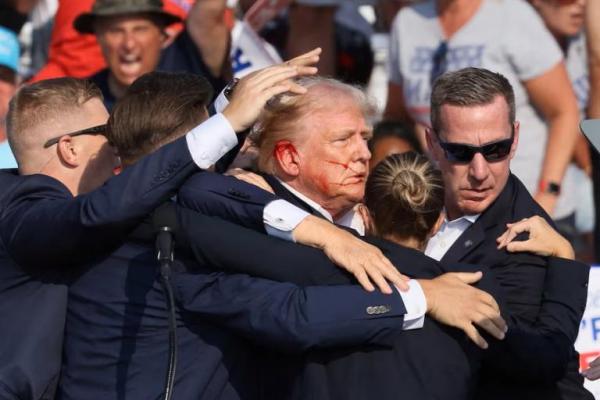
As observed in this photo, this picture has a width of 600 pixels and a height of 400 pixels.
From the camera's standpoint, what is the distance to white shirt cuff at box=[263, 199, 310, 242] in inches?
148

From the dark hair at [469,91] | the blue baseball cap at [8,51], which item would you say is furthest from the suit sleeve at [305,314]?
the blue baseball cap at [8,51]

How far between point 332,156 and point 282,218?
34cm

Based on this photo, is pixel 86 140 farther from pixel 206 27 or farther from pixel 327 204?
pixel 206 27

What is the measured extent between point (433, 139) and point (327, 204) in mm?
748

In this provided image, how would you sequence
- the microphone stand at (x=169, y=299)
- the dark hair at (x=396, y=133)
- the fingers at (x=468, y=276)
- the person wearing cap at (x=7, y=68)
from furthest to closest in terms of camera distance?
the person wearing cap at (x=7, y=68), the dark hair at (x=396, y=133), the fingers at (x=468, y=276), the microphone stand at (x=169, y=299)

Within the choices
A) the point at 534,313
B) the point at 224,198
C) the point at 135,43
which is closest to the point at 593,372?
the point at 534,313

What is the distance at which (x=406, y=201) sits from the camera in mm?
3980

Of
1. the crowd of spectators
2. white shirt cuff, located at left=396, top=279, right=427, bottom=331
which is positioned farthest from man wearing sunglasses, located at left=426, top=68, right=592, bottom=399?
the crowd of spectators

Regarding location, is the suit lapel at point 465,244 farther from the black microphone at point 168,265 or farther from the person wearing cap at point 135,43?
the person wearing cap at point 135,43

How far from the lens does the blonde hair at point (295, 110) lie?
13.3ft

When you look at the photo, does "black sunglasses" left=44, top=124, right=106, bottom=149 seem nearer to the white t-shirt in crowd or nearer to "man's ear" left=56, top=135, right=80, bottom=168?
"man's ear" left=56, top=135, right=80, bottom=168

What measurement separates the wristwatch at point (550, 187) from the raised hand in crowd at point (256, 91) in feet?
9.50

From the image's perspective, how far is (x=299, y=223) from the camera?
3764 mm

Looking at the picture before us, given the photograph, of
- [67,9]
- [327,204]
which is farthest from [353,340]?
[67,9]
